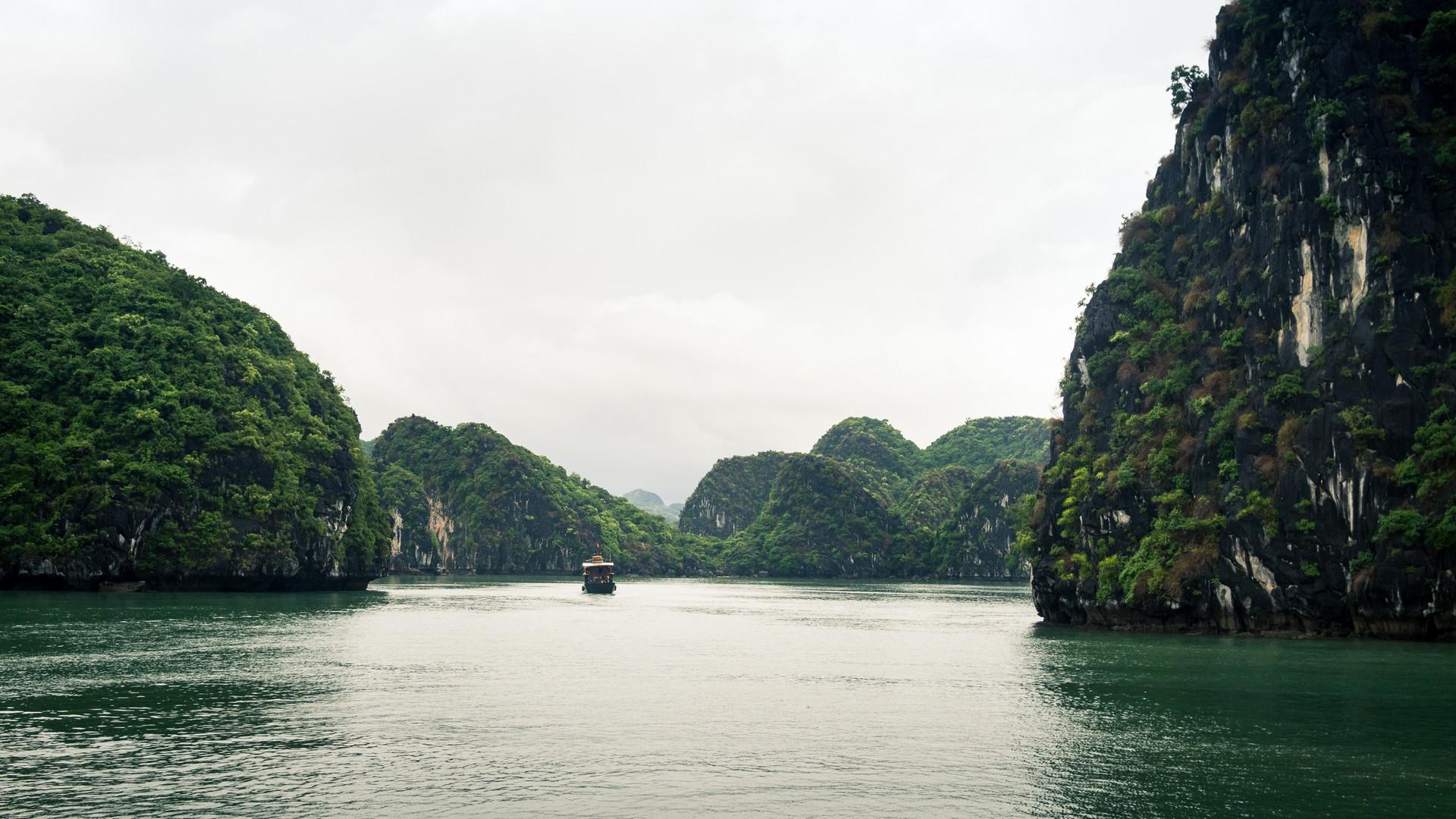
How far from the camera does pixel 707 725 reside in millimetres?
26625

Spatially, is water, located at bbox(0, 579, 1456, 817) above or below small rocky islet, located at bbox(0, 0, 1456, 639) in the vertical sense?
below

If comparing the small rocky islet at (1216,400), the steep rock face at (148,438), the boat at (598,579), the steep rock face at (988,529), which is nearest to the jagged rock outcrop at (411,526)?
the boat at (598,579)

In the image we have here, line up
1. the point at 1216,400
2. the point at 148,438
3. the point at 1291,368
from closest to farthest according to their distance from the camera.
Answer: the point at 1291,368 → the point at 1216,400 → the point at 148,438

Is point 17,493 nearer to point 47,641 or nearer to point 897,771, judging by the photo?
point 47,641

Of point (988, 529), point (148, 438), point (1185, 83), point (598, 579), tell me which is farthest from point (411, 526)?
point (1185, 83)

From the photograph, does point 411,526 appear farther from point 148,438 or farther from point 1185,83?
point 1185,83

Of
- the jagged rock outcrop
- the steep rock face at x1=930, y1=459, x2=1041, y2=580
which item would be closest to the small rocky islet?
the jagged rock outcrop

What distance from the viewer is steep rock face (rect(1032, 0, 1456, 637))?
47.0 m

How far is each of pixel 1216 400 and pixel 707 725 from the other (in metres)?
40.4

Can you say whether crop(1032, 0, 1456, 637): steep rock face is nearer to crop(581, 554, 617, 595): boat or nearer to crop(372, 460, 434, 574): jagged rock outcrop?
crop(581, 554, 617, 595): boat

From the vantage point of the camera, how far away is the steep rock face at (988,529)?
596 feet

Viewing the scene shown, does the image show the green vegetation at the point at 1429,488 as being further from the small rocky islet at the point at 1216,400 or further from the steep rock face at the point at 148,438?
the steep rock face at the point at 148,438

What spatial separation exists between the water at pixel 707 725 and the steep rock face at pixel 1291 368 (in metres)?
3.87

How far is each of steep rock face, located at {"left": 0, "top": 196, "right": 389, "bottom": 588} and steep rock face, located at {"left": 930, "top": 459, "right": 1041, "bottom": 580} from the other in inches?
4436
